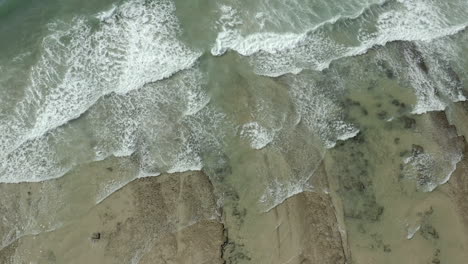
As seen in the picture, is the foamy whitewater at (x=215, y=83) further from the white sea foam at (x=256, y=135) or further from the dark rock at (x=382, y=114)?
the dark rock at (x=382, y=114)

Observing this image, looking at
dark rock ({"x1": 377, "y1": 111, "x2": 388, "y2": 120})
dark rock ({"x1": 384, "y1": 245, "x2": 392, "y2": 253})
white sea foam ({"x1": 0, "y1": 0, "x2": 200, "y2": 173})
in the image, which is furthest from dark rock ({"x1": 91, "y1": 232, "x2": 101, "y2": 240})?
dark rock ({"x1": 377, "y1": 111, "x2": 388, "y2": 120})

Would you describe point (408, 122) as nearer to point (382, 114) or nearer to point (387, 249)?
point (382, 114)

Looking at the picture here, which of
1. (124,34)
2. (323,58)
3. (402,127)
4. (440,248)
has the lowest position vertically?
(440,248)

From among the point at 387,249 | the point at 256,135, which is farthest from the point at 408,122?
the point at 256,135

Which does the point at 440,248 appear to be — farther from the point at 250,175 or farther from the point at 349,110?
the point at 250,175

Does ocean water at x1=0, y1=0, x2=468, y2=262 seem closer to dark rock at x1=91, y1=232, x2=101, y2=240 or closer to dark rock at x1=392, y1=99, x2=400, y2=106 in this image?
dark rock at x1=392, y1=99, x2=400, y2=106

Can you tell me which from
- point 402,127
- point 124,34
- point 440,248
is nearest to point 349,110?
point 402,127

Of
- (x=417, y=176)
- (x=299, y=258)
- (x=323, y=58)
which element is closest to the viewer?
(x=299, y=258)
